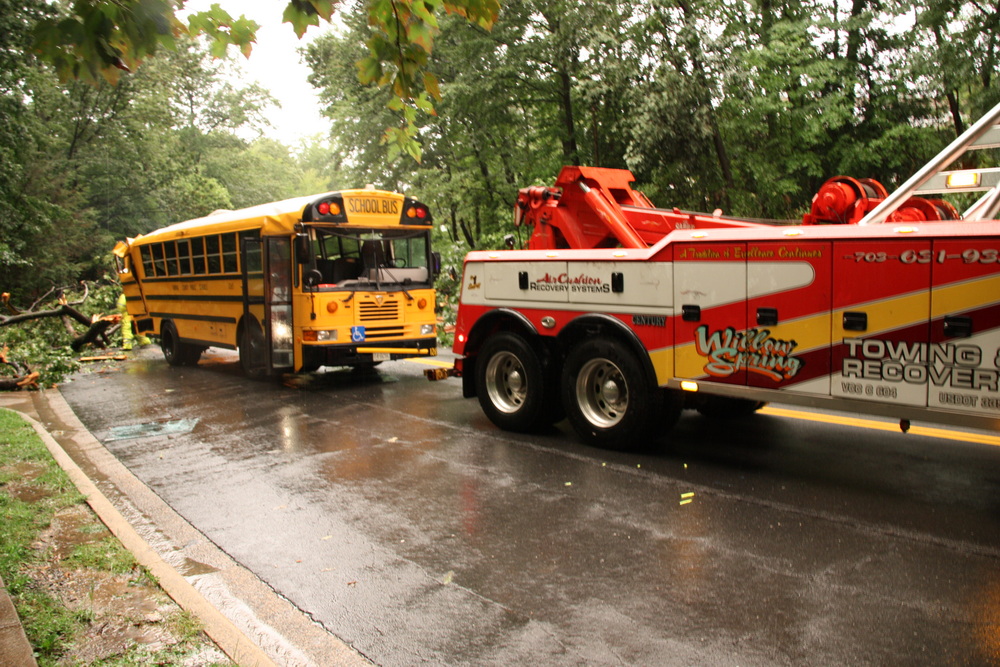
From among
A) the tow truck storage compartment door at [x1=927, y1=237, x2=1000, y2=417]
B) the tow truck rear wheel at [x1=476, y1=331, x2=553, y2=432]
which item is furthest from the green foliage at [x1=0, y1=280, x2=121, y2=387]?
the tow truck storage compartment door at [x1=927, y1=237, x2=1000, y2=417]

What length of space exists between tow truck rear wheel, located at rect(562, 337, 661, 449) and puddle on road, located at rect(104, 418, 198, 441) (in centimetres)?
470

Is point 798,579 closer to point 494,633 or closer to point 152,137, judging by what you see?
point 494,633

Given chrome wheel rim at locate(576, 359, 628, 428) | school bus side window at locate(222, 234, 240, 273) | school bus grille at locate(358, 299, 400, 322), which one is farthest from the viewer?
school bus side window at locate(222, 234, 240, 273)

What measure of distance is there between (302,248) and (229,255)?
2.56 meters

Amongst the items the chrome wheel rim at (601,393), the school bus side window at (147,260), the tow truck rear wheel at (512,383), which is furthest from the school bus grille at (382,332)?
the school bus side window at (147,260)

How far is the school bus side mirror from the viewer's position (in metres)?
11.5

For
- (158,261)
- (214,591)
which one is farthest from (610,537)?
(158,261)

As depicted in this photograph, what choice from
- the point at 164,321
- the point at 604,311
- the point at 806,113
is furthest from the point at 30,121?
the point at 604,311

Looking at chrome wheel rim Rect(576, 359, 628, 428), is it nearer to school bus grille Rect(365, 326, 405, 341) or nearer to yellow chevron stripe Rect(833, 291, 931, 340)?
yellow chevron stripe Rect(833, 291, 931, 340)

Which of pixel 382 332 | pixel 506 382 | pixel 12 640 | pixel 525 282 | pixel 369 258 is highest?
pixel 369 258

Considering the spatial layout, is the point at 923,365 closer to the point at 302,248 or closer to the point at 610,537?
the point at 610,537

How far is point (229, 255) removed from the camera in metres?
13.4

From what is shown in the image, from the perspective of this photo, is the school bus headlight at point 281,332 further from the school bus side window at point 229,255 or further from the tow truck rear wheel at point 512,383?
the tow truck rear wheel at point 512,383

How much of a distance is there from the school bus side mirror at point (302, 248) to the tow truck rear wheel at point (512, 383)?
415 centimetres
